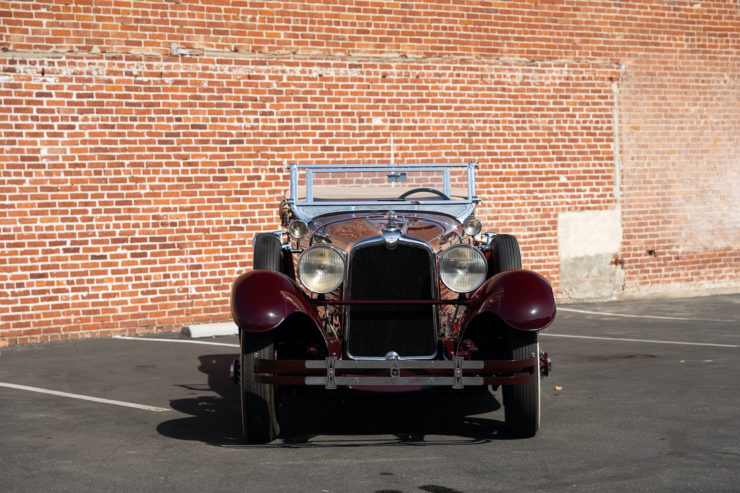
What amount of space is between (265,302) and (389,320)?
73cm

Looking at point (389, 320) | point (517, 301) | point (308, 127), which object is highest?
point (308, 127)

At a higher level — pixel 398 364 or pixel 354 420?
pixel 398 364

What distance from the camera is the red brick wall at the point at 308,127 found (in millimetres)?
10156

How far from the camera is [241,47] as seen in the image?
10.9 metres

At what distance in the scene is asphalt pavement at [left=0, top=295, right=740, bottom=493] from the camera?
446 cm

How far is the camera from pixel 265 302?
16.8ft

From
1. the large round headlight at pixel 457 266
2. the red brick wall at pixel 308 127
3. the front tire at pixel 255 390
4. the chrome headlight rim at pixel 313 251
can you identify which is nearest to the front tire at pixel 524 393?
the large round headlight at pixel 457 266

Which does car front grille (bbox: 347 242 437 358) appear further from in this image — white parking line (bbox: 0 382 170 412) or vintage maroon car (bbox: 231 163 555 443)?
white parking line (bbox: 0 382 170 412)

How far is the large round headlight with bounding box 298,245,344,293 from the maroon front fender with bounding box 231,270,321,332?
9 centimetres

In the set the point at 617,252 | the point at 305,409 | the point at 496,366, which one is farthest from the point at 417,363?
the point at 617,252

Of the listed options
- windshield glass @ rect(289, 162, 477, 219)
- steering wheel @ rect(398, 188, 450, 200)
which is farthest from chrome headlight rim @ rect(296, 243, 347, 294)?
steering wheel @ rect(398, 188, 450, 200)

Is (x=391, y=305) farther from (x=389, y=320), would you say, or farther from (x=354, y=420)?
(x=354, y=420)

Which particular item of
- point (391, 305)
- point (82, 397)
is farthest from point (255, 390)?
point (82, 397)

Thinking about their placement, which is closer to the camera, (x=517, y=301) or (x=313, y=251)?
(x=517, y=301)
